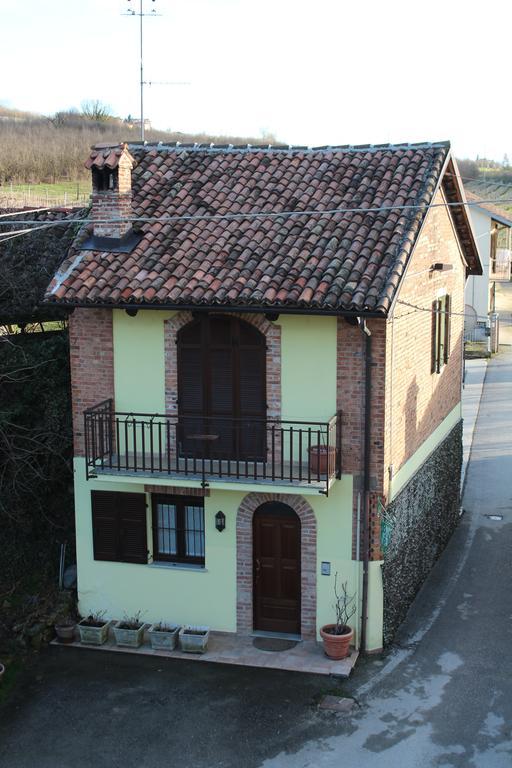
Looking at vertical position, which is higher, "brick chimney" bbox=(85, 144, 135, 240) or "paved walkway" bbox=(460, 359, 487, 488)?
"brick chimney" bbox=(85, 144, 135, 240)

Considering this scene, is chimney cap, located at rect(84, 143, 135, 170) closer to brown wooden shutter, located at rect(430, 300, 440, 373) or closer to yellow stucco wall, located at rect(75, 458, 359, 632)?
yellow stucco wall, located at rect(75, 458, 359, 632)

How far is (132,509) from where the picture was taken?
49.9 ft

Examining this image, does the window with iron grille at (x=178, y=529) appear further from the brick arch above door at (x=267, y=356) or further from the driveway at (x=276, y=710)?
the driveway at (x=276, y=710)

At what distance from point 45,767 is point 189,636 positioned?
11.2 ft

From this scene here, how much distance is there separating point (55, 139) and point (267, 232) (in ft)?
106

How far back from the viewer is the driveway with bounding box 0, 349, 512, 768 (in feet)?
38.5

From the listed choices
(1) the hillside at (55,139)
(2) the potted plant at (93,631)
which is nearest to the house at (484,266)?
(1) the hillside at (55,139)

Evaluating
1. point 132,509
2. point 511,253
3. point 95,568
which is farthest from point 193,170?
point 511,253

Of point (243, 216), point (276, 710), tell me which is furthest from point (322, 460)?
point (243, 216)

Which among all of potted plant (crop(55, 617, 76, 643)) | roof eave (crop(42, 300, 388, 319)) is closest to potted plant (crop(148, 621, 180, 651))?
potted plant (crop(55, 617, 76, 643))

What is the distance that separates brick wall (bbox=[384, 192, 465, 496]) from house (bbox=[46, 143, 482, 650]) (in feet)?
0.30

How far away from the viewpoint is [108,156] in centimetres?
1523

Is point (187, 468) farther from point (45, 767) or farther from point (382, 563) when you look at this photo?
point (45, 767)

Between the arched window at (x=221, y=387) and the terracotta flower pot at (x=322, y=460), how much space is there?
107 centimetres
